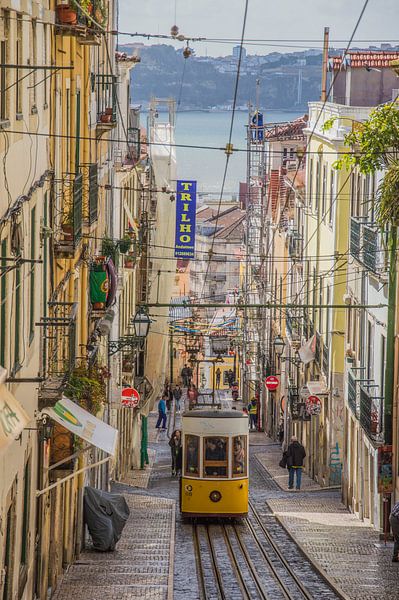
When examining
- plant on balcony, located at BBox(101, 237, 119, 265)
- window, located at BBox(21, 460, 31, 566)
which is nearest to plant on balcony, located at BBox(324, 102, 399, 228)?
window, located at BBox(21, 460, 31, 566)

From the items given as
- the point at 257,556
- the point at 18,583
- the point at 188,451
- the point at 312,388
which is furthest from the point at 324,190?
the point at 18,583

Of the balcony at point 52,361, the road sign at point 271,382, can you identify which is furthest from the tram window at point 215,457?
the road sign at point 271,382

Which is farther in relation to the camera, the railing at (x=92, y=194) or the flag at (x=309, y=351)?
the flag at (x=309, y=351)

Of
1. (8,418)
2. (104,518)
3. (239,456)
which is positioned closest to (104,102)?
(239,456)

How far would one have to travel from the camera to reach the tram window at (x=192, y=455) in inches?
1042

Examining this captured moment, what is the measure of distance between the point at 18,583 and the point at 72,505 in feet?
23.0

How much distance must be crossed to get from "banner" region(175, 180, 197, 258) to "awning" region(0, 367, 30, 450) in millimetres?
42506

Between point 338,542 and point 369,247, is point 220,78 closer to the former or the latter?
point 369,247

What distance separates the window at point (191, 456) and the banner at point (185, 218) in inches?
988

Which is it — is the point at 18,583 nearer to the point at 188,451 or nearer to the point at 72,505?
the point at 72,505

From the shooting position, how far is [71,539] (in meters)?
20.4

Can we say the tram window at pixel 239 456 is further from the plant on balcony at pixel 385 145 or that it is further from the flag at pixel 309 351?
the flag at pixel 309 351

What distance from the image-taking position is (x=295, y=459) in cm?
3225

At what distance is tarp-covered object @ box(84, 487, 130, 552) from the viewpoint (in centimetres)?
2177
